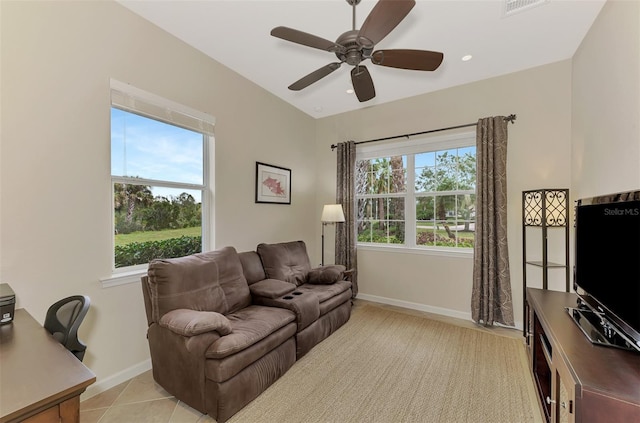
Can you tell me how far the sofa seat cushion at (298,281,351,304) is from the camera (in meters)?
2.91

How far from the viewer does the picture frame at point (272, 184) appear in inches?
139

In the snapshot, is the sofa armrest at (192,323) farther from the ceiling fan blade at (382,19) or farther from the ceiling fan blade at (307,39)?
the ceiling fan blade at (382,19)

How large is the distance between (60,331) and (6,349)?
14.1 inches

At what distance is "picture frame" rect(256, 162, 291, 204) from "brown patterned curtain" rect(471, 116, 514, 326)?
8.23 ft

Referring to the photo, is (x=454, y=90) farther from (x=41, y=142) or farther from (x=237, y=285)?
(x=41, y=142)

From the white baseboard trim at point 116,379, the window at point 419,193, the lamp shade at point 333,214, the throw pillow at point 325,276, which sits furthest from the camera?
the lamp shade at point 333,214

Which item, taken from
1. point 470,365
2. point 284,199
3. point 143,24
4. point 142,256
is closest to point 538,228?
point 470,365

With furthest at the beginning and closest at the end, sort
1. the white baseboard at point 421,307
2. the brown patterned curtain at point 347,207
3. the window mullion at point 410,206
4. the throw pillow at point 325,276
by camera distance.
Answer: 1. the brown patterned curtain at point 347,207
2. the window mullion at point 410,206
3. the white baseboard at point 421,307
4. the throw pillow at point 325,276

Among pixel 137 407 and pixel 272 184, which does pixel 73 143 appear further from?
pixel 272 184

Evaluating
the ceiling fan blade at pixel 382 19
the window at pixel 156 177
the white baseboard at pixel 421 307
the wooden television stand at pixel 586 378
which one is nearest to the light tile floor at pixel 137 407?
the window at pixel 156 177

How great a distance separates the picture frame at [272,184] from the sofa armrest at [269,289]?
1.16 m

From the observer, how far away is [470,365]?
2.39 meters

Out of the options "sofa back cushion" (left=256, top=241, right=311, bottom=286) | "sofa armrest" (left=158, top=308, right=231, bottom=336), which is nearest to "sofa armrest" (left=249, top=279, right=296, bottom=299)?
"sofa back cushion" (left=256, top=241, right=311, bottom=286)

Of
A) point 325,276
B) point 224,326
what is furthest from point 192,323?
point 325,276
